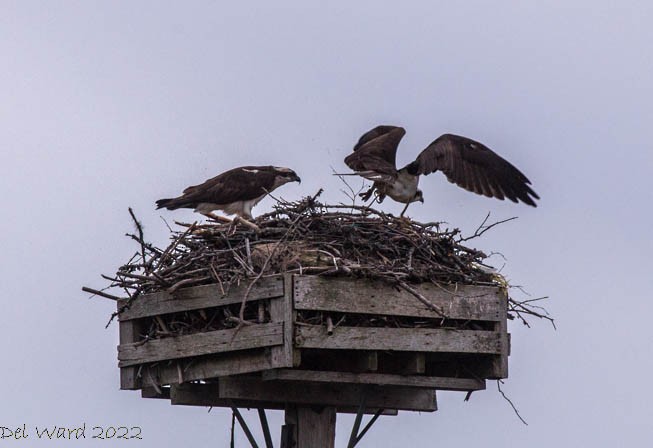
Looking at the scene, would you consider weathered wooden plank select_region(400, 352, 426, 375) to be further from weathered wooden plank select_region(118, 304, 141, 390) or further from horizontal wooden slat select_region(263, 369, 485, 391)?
weathered wooden plank select_region(118, 304, 141, 390)

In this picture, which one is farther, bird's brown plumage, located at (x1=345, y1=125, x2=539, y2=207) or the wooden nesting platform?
bird's brown plumage, located at (x1=345, y1=125, x2=539, y2=207)

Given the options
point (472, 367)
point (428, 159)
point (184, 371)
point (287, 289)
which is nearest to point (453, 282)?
point (472, 367)

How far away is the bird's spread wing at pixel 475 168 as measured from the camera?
33.6 feet

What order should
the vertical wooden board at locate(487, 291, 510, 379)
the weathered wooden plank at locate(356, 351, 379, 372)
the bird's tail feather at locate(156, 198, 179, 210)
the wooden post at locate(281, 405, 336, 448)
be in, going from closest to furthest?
the weathered wooden plank at locate(356, 351, 379, 372) < the vertical wooden board at locate(487, 291, 510, 379) < the wooden post at locate(281, 405, 336, 448) < the bird's tail feather at locate(156, 198, 179, 210)

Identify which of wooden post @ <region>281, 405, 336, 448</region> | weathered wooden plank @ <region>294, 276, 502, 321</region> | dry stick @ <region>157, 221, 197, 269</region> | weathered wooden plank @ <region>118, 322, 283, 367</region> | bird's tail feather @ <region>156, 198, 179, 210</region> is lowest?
wooden post @ <region>281, 405, 336, 448</region>

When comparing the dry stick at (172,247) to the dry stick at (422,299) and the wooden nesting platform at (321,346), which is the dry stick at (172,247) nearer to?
the wooden nesting platform at (321,346)

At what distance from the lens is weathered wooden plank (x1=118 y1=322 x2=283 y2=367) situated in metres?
7.13

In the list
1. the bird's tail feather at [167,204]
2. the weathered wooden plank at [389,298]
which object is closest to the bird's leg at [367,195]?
the bird's tail feather at [167,204]

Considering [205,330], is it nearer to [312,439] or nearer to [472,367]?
[312,439]

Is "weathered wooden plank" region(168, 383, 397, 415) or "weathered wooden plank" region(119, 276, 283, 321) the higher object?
"weathered wooden plank" region(119, 276, 283, 321)

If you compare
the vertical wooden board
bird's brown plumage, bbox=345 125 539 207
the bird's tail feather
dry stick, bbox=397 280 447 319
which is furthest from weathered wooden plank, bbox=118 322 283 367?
bird's brown plumage, bbox=345 125 539 207

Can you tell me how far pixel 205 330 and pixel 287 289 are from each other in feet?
2.62

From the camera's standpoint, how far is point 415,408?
855 cm

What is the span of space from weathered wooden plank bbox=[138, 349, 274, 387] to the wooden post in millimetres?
786
